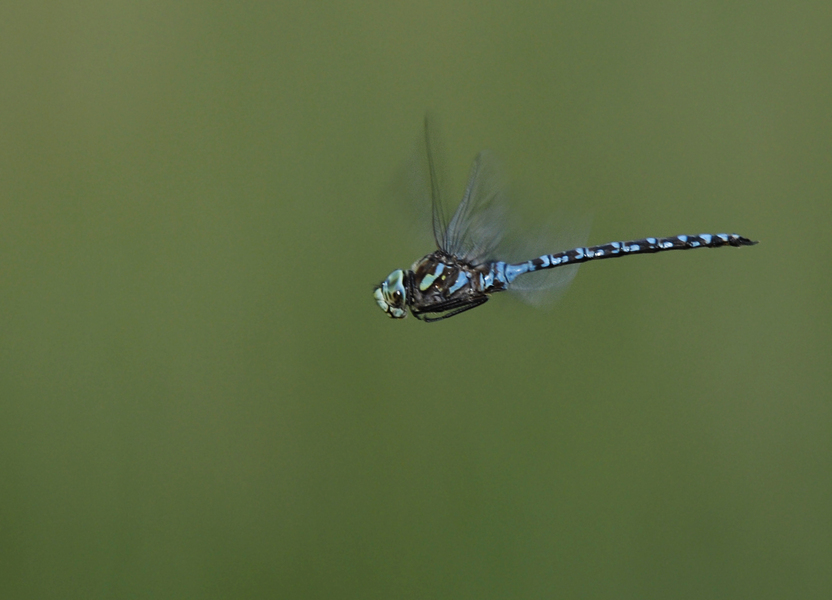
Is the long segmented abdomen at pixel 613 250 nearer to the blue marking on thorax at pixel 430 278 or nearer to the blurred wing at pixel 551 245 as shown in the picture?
the blurred wing at pixel 551 245

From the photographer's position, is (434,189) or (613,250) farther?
(613,250)

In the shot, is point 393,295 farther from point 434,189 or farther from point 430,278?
point 434,189

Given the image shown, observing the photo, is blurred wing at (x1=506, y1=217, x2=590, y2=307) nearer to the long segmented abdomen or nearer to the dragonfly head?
the long segmented abdomen

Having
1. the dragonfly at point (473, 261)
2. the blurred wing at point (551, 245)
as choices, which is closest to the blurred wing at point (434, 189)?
the dragonfly at point (473, 261)

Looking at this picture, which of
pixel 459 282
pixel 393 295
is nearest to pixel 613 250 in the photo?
pixel 459 282

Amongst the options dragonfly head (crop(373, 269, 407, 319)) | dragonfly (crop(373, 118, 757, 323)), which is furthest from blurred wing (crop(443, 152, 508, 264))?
dragonfly head (crop(373, 269, 407, 319))

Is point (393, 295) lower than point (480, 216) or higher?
lower

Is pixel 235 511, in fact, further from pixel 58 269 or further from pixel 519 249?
pixel 519 249
